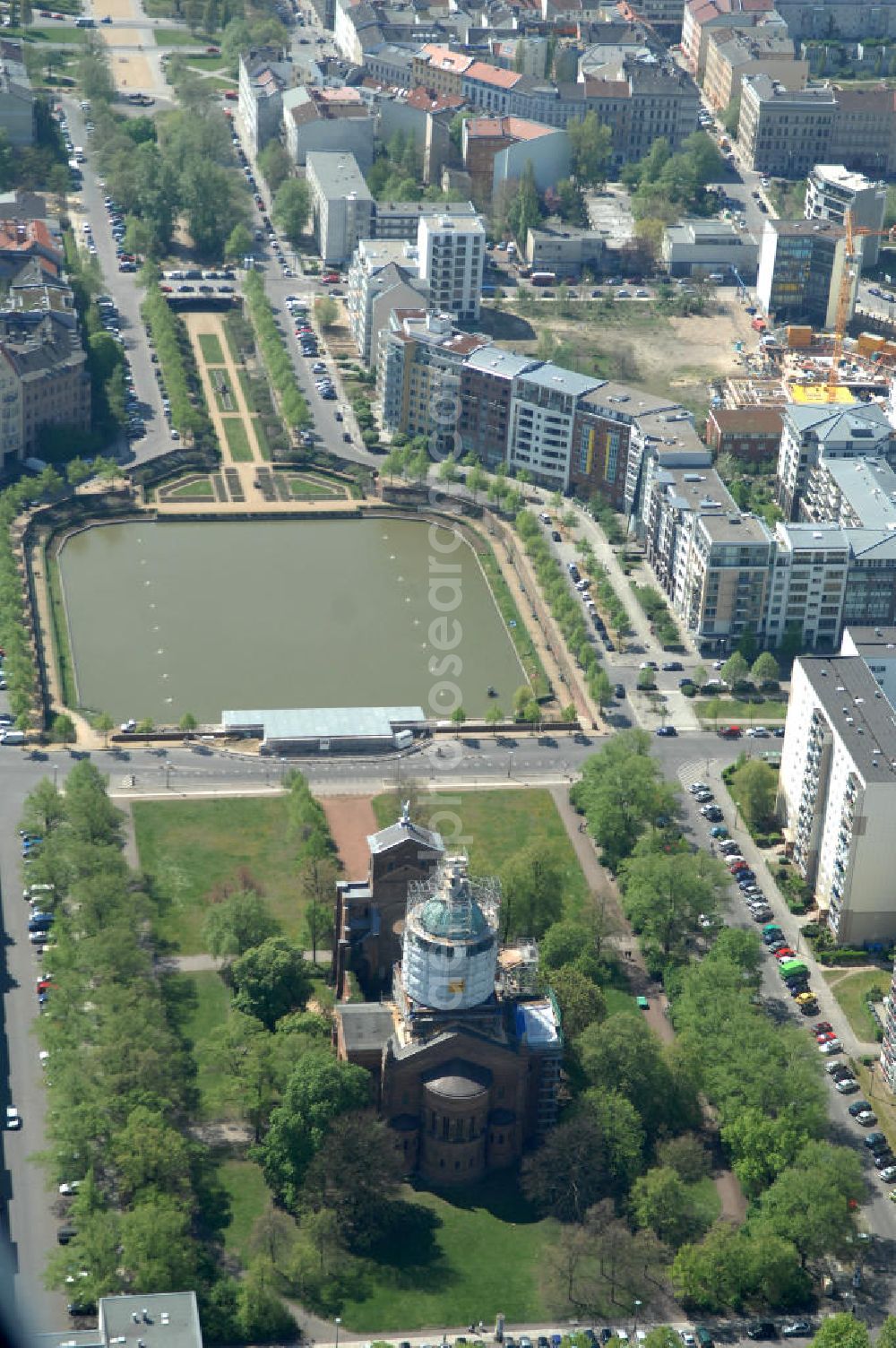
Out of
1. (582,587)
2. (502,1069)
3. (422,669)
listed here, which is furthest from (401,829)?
(582,587)

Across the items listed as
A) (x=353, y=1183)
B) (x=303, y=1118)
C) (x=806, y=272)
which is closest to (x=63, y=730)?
(x=303, y=1118)

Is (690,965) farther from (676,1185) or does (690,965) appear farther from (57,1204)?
(57,1204)

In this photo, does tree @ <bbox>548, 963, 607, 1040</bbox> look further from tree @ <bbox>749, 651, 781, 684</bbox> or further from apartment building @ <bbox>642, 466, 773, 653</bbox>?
apartment building @ <bbox>642, 466, 773, 653</bbox>

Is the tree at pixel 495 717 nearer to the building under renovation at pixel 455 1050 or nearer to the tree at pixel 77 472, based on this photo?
the building under renovation at pixel 455 1050

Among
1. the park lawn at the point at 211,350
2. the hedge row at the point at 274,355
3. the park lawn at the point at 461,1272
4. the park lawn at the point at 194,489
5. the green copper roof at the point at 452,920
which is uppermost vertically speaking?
the green copper roof at the point at 452,920

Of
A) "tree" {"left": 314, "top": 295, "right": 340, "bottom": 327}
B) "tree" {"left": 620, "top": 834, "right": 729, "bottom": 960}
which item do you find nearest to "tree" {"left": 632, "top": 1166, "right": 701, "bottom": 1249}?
"tree" {"left": 620, "top": 834, "right": 729, "bottom": 960}

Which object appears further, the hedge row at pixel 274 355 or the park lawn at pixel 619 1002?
the hedge row at pixel 274 355

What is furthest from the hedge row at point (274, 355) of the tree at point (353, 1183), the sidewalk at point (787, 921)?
the tree at point (353, 1183)
